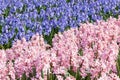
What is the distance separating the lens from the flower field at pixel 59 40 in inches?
168

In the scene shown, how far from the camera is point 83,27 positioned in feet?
22.1

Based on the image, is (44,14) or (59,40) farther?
(44,14)

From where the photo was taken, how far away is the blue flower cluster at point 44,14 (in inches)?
345

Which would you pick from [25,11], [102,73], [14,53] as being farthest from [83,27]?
[25,11]

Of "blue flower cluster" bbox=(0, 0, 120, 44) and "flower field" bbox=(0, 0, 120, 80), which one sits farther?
"blue flower cluster" bbox=(0, 0, 120, 44)

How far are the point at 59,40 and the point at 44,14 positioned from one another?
4.04 m

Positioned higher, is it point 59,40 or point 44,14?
point 44,14

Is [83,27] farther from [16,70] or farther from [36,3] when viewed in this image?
[36,3]

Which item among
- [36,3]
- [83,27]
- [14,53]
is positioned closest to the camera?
[14,53]

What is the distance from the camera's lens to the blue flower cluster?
8758 mm

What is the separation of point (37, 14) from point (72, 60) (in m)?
5.74

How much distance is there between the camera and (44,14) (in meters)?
9.85

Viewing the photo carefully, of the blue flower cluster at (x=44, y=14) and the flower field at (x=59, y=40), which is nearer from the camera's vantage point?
the flower field at (x=59, y=40)

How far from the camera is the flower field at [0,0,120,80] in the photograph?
4266 mm
